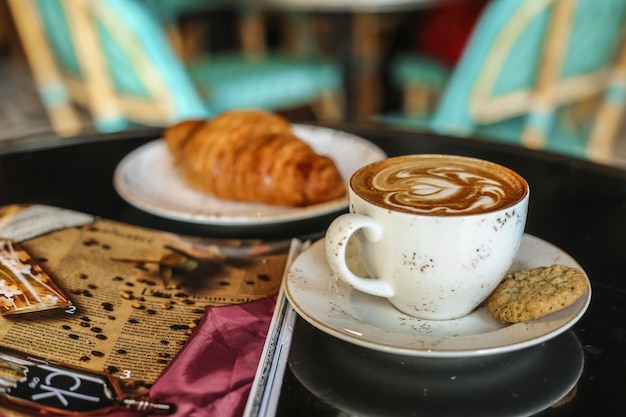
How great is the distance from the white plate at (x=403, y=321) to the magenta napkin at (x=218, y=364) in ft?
0.13

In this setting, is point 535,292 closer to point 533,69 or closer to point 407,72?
point 533,69

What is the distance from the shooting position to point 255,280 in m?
0.57

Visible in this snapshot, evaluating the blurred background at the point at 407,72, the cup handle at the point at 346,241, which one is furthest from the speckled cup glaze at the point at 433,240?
the blurred background at the point at 407,72

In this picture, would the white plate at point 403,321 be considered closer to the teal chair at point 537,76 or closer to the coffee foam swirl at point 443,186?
the coffee foam swirl at point 443,186

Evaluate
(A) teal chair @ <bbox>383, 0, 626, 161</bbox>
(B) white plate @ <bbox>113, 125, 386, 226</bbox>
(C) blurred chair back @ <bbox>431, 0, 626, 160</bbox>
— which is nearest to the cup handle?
(B) white plate @ <bbox>113, 125, 386, 226</bbox>

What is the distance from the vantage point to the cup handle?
1.47 ft

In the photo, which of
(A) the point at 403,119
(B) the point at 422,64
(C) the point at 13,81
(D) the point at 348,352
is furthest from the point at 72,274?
(C) the point at 13,81

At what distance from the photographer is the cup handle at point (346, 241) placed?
1.47 ft

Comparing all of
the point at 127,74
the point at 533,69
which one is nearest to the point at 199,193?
the point at 127,74

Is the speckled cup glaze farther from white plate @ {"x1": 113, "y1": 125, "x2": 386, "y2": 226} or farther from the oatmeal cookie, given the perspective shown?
white plate @ {"x1": 113, "y1": 125, "x2": 386, "y2": 226}

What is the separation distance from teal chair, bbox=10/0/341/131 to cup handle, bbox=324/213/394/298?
3.41 feet

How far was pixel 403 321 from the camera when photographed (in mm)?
468

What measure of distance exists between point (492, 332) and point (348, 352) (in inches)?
3.7

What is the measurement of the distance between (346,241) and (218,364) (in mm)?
115
